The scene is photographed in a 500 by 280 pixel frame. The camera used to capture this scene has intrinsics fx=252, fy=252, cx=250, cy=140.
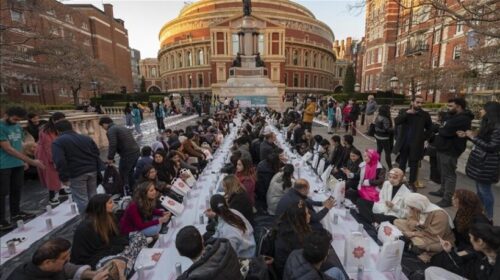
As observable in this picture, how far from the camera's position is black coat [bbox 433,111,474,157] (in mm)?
4508

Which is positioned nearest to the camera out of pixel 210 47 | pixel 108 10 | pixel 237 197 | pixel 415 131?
pixel 237 197

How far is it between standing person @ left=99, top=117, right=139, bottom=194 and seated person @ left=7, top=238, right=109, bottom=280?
3033 millimetres

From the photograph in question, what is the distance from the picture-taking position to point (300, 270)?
2.02 meters

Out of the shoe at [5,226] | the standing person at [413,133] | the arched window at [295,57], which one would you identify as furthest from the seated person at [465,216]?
the arched window at [295,57]

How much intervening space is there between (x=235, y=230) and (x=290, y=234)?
1.94 feet

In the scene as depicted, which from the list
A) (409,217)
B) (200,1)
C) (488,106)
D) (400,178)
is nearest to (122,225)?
(409,217)

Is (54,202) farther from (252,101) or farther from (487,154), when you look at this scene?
(252,101)

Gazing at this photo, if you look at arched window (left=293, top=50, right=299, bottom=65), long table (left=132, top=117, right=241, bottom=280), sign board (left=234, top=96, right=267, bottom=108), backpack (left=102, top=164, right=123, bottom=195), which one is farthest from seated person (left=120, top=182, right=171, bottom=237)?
arched window (left=293, top=50, right=299, bottom=65)

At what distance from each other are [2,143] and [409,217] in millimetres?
6051

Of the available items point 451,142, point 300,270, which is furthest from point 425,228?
point 451,142

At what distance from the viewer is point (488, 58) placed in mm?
10359

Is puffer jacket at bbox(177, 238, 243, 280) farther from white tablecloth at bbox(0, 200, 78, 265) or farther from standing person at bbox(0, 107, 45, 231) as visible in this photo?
standing person at bbox(0, 107, 45, 231)

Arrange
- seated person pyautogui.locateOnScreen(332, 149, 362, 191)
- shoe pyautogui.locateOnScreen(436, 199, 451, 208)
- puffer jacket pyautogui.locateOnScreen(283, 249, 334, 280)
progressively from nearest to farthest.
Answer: puffer jacket pyautogui.locateOnScreen(283, 249, 334, 280) → shoe pyautogui.locateOnScreen(436, 199, 451, 208) → seated person pyautogui.locateOnScreen(332, 149, 362, 191)

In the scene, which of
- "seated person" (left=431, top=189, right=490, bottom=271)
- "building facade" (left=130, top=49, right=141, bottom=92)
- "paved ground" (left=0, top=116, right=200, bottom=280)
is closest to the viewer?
"seated person" (left=431, top=189, right=490, bottom=271)
